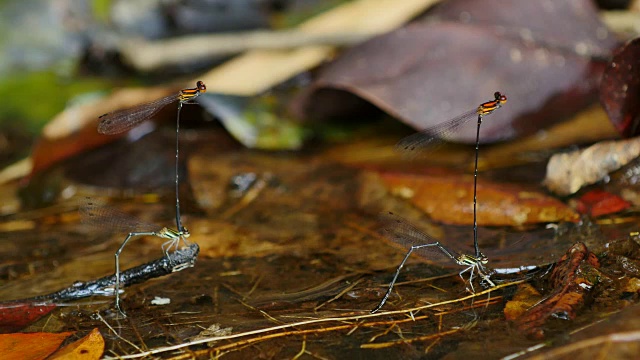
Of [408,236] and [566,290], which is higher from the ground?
[566,290]

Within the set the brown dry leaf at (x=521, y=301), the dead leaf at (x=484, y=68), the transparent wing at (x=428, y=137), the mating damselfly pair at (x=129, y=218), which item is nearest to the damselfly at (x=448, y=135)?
the transparent wing at (x=428, y=137)

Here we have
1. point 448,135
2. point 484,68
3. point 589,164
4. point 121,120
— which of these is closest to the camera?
point 589,164

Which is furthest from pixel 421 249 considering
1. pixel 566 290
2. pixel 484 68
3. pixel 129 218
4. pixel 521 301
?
pixel 484 68

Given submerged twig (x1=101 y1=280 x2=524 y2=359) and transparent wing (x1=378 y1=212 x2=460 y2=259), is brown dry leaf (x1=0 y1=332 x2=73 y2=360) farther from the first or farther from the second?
transparent wing (x1=378 y1=212 x2=460 y2=259)

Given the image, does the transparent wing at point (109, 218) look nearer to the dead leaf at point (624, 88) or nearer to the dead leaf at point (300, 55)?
the dead leaf at point (300, 55)

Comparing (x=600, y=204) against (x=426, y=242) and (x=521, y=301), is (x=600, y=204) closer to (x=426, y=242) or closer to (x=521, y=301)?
(x=426, y=242)
